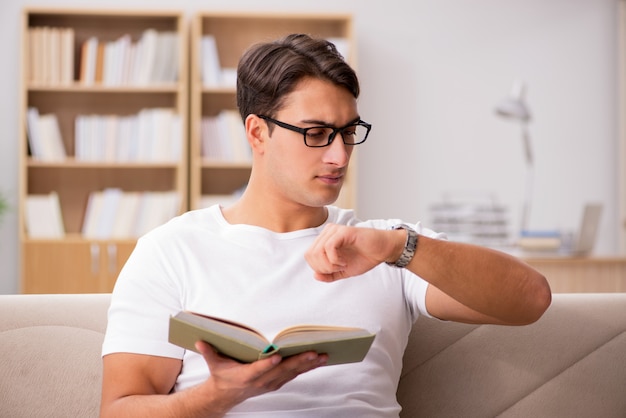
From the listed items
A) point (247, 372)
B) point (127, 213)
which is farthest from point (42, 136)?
point (247, 372)

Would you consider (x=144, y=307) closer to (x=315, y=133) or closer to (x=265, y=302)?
(x=265, y=302)

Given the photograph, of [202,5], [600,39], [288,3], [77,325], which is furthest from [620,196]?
[77,325]

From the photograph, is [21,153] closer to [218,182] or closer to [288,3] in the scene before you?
[218,182]

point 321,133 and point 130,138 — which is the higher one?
point 321,133

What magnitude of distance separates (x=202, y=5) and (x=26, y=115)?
111 cm

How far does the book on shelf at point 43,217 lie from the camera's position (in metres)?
4.49

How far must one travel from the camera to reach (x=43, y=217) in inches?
178

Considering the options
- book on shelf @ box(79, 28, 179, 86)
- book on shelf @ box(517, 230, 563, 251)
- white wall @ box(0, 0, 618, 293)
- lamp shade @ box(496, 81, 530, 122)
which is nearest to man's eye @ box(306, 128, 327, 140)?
book on shelf @ box(517, 230, 563, 251)

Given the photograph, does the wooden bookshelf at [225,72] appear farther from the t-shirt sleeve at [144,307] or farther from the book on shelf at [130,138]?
the t-shirt sleeve at [144,307]

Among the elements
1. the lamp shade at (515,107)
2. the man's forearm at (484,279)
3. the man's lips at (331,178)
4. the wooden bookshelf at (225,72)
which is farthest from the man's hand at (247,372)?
the wooden bookshelf at (225,72)

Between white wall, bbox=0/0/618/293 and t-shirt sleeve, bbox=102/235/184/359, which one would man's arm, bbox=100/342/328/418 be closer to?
t-shirt sleeve, bbox=102/235/184/359

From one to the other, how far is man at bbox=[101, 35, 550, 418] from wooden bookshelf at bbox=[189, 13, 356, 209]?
2817 mm

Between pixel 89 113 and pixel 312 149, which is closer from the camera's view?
pixel 312 149

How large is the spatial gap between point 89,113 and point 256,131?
3.21 m
